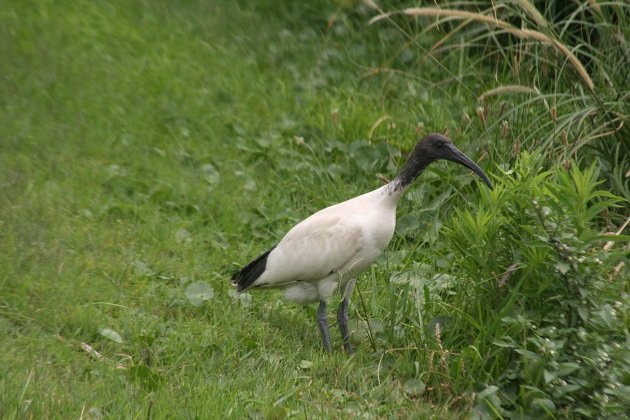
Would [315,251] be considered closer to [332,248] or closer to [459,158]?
[332,248]

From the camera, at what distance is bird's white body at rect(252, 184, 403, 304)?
5254 mm

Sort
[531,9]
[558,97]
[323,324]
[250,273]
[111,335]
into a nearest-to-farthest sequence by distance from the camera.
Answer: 1. [111,335]
2. [323,324]
3. [250,273]
4. [531,9]
5. [558,97]

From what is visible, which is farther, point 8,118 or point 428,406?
point 8,118

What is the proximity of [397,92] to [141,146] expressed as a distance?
6.96 ft

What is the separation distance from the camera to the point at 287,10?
380 inches

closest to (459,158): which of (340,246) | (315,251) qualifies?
(340,246)

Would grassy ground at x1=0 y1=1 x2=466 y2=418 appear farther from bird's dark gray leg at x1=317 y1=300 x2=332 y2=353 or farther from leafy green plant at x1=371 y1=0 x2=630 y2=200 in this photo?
leafy green plant at x1=371 y1=0 x2=630 y2=200

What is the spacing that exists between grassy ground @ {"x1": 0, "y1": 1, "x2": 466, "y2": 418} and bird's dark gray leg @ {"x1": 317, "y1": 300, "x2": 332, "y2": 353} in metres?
0.09

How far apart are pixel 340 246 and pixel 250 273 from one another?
1.86ft

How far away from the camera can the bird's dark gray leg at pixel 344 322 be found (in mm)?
5324

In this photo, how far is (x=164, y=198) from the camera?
6930 mm

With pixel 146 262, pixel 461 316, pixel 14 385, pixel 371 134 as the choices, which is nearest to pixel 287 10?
pixel 371 134

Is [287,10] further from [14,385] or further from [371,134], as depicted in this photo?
[14,385]

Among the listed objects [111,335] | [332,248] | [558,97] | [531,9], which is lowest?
[558,97]
